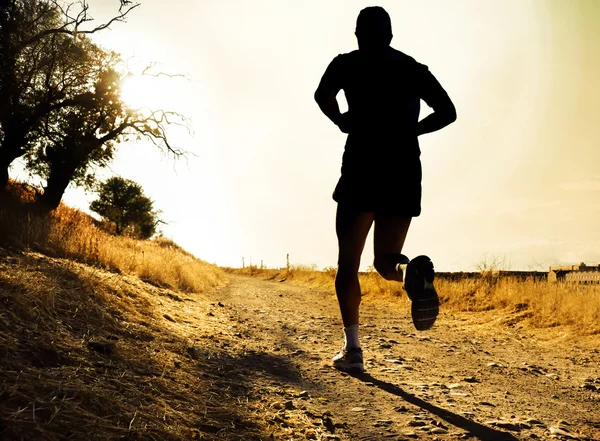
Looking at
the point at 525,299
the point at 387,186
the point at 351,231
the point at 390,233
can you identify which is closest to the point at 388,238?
the point at 390,233

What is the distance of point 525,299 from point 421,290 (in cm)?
627

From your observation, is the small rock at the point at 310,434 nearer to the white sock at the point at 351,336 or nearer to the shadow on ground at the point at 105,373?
the shadow on ground at the point at 105,373

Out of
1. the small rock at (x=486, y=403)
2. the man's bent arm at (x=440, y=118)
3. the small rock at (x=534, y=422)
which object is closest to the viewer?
the small rock at (x=534, y=422)

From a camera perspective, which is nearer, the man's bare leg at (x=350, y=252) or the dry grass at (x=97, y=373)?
the dry grass at (x=97, y=373)

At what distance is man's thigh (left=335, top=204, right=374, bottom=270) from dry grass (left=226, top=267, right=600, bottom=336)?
469cm

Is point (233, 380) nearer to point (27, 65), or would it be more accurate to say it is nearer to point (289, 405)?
point (289, 405)

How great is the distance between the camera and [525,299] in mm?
8398

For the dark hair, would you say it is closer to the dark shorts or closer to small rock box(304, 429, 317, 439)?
the dark shorts

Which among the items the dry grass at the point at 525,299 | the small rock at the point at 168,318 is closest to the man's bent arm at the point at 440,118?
the small rock at the point at 168,318

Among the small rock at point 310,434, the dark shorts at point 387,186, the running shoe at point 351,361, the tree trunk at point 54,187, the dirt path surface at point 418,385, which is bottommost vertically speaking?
the small rock at point 310,434

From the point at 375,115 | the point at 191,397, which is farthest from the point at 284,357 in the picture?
the point at 375,115

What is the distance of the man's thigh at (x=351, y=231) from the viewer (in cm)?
371

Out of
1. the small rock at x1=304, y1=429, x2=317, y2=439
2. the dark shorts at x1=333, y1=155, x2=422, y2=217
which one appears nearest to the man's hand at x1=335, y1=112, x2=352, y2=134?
the dark shorts at x1=333, y1=155, x2=422, y2=217

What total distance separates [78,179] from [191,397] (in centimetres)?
2286
